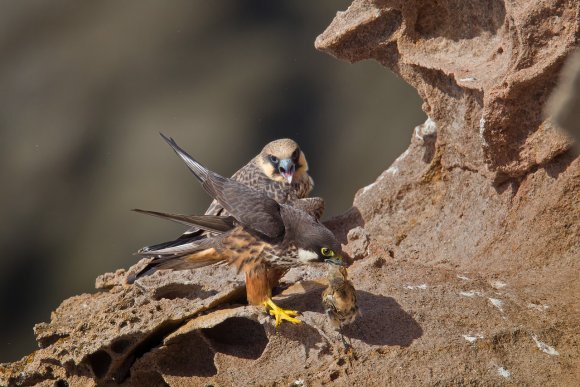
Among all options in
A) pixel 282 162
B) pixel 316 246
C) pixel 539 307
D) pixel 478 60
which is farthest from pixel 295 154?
pixel 539 307

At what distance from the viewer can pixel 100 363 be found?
3.56 meters

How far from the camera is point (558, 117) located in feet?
11.5

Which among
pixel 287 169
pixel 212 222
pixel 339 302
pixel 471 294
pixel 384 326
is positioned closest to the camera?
pixel 339 302

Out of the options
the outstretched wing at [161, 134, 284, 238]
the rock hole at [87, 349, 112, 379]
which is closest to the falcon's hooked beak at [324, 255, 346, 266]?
the outstretched wing at [161, 134, 284, 238]

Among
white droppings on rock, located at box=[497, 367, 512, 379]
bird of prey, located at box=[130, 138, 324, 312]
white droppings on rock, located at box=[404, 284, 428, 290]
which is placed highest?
bird of prey, located at box=[130, 138, 324, 312]

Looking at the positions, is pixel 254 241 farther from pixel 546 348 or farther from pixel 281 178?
pixel 281 178

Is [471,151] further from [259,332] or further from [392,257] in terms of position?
[259,332]

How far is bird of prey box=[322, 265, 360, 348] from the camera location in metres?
3.20

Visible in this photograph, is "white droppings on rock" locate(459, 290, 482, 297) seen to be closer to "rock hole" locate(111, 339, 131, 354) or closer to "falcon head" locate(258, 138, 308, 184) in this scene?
"rock hole" locate(111, 339, 131, 354)

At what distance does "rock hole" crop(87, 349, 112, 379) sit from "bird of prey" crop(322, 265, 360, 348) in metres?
0.93

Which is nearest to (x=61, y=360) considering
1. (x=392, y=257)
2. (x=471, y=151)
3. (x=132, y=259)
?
(x=392, y=257)

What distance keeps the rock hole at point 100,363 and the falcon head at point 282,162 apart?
175 cm

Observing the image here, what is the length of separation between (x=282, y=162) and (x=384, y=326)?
1.85 meters

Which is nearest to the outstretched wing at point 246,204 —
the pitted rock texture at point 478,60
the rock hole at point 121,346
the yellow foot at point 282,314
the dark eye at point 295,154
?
the yellow foot at point 282,314
